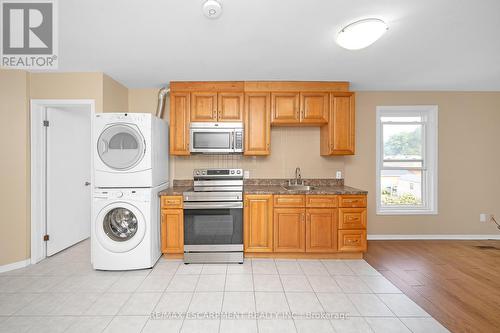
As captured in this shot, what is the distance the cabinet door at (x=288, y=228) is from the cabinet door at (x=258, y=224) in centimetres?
8

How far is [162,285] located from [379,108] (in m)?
4.11

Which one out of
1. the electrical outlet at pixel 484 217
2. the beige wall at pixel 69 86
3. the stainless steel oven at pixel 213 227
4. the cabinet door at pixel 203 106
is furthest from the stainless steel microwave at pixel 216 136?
the electrical outlet at pixel 484 217

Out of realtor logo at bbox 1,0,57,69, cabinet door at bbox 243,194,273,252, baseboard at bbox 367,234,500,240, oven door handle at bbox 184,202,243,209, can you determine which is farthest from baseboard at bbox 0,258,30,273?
baseboard at bbox 367,234,500,240

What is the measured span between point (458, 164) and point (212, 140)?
4141mm

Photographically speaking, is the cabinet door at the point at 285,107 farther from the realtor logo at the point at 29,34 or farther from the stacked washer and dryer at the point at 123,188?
the realtor logo at the point at 29,34

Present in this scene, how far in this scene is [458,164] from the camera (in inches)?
156

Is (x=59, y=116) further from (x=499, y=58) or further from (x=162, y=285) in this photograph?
(x=499, y=58)

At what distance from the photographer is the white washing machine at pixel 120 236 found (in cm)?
278

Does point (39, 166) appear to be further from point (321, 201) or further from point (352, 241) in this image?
point (352, 241)

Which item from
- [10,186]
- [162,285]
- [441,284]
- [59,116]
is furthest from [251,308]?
[59,116]

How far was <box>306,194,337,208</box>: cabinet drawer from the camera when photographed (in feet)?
10.2

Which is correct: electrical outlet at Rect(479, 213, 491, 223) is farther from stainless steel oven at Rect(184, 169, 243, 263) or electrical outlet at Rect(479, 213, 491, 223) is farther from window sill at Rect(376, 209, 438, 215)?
stainless steel oven at Rect(184, 169, 243, 263)

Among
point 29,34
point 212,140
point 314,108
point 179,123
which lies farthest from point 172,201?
point 314,108

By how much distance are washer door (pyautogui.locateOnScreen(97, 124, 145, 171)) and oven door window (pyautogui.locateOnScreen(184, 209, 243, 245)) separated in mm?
925
